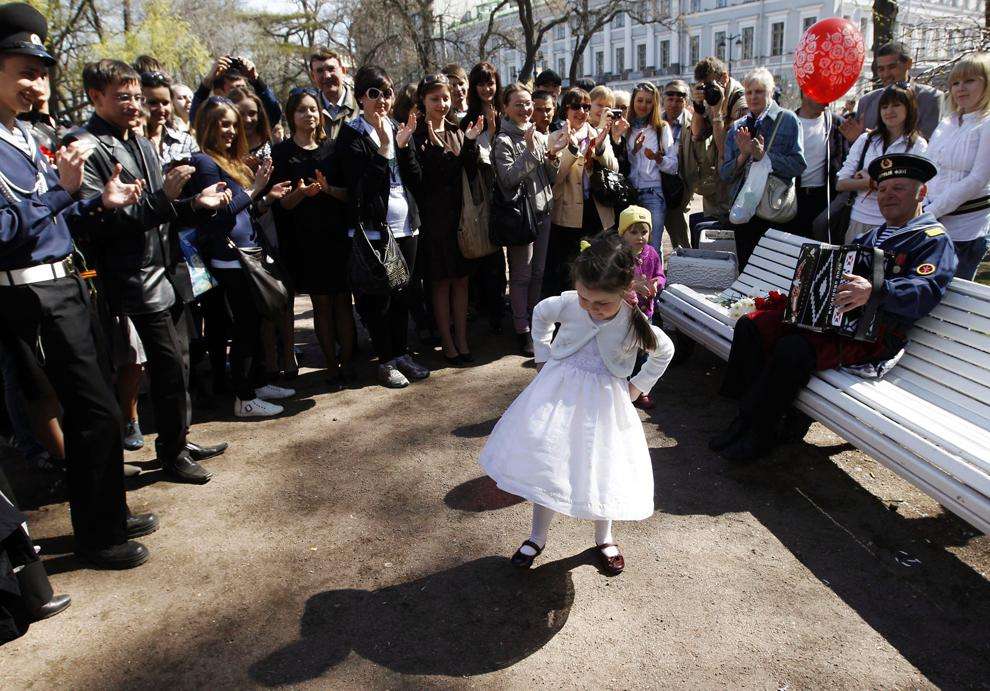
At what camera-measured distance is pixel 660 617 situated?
283 centimetres

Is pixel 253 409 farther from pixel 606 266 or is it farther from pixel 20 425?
pixel 606 266

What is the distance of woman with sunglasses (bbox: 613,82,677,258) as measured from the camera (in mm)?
6414

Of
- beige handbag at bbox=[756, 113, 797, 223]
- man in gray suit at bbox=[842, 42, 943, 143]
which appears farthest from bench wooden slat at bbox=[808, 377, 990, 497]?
man in gray suit at bbox=[842, 42, 943, 143]

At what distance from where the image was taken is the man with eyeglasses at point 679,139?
6.66 m

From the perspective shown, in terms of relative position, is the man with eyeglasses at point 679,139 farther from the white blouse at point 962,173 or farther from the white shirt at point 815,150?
the white blouse at point 962,173

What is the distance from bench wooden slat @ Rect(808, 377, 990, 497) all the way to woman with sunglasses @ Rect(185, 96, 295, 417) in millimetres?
3710

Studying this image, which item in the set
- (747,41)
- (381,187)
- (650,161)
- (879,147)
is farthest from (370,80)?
(747,41)

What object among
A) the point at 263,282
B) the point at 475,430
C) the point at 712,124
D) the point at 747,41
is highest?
the point at 747,41

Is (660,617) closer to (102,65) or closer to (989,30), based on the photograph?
(102,65)

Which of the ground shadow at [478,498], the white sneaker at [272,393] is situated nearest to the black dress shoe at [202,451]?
the white sneaker at [272,393]

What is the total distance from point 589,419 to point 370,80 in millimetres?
3372

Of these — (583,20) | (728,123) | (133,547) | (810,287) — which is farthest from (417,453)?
(583,20)

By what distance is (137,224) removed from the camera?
3.30m

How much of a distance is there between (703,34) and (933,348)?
61.5 m
